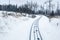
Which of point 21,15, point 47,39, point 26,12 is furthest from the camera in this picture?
point 26,12

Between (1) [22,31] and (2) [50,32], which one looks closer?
(2) [50,32]

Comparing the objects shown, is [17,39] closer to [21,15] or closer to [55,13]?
[55,13]

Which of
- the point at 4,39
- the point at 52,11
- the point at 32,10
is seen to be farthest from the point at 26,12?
the point at 4,39

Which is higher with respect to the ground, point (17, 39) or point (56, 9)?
point (56, 9)

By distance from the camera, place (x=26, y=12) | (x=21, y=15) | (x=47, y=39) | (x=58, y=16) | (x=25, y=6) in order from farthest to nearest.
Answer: (x=25, y=6) → (x=26, y=12) → (x=21, y=15) → (x=58, y=16) → (x=47, y=39)

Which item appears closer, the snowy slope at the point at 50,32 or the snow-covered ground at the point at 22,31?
the snowy slope at the point at 50,32

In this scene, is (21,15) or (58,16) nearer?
(58,16)

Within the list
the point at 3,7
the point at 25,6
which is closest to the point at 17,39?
the point at 3,7

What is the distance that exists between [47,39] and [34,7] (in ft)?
71.9

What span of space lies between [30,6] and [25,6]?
1631 mm

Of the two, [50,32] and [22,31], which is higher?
[50,32]

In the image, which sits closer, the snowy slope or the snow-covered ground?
the snowy slope

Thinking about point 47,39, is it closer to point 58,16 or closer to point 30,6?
point 58,16

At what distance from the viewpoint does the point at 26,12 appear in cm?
2791
